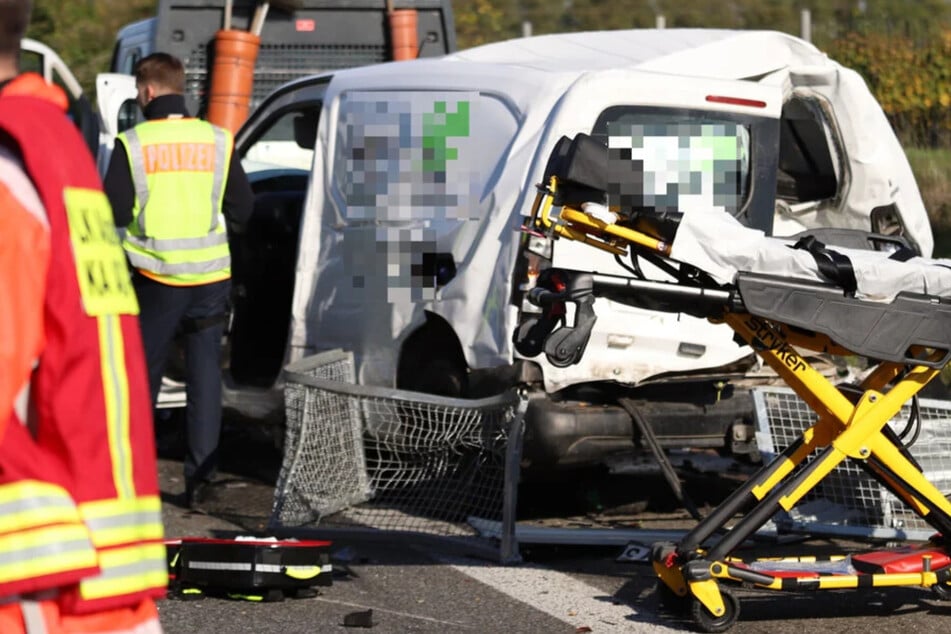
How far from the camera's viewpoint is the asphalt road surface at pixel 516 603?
17.7 feet

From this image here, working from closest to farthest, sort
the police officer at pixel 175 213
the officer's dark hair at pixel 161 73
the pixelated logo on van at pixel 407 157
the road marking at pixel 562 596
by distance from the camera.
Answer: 1. the road marking at pixel 562 596
2. the pixelated logo on van at pixel 407 157
3. the police officer at pixel 175 213
4. the officer's dark hair at pixel 161 73

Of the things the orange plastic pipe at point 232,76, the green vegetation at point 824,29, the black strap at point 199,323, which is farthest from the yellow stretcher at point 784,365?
the orange plastic pipe at point 232,76

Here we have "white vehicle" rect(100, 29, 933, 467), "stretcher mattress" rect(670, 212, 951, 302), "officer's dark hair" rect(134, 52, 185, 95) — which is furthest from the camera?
"officer's dark hair" rect(134, 52, 185, 95)

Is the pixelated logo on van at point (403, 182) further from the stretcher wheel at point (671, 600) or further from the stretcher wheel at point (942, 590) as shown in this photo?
the stretcher wheel at point (942, 590)

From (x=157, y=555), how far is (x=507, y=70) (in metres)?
4.60

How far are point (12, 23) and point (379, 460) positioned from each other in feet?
15.2

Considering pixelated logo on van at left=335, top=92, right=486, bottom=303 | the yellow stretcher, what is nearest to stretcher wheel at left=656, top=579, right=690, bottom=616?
the yellow stretcher

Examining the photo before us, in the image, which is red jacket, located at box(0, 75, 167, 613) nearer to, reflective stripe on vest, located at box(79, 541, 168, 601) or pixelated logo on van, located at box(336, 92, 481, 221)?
reflective stripe on vest, located at box(79, 541, 168, 601)

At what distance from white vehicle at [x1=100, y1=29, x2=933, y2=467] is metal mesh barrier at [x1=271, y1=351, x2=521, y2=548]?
23 centimetres

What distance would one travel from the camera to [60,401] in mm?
2365

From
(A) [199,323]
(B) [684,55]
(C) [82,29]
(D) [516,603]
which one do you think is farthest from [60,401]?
(C) [82,29]

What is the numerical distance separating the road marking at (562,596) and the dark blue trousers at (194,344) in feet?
5.76

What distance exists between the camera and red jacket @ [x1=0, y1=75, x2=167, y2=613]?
232cm

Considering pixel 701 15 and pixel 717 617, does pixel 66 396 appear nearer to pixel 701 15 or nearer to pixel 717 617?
pixel 717 617
